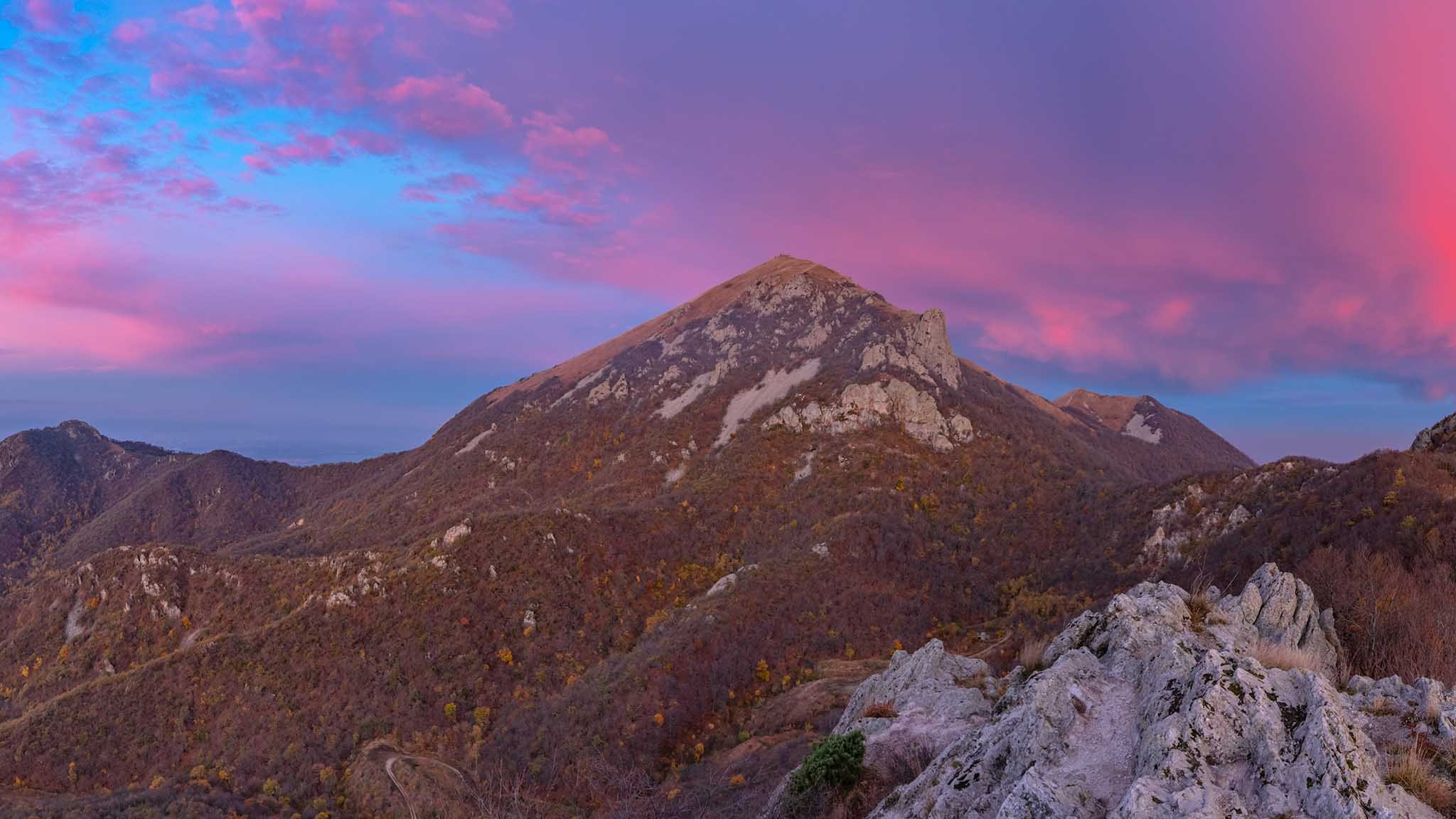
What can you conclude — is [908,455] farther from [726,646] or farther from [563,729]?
[563,729]

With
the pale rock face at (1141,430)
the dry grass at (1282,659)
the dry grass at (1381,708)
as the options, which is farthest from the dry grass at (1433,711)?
the pale rock face at (1141,430)

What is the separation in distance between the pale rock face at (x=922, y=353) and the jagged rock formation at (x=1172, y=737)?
99.9 m

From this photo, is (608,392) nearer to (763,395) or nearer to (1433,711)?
(763,395)

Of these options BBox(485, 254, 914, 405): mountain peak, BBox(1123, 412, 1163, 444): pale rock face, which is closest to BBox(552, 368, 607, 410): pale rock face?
BBox(485, 254, 914, 405): mountain peak

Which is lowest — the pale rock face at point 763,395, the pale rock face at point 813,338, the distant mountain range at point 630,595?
the distant mountain range at point 630,595

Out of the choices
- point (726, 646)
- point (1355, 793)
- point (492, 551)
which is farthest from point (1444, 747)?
point (492, 551)

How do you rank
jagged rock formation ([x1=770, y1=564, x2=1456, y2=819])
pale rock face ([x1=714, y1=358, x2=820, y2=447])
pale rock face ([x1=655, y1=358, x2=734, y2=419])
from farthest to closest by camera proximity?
pale rock face ([x1=655, y1=358, x2=734, y2=419]) < pale rock face ([x1=714, y1=358, x2=820, y2=447]) < jagged rock formation ([x1=770, y1=564, x2=1456, y2=819])

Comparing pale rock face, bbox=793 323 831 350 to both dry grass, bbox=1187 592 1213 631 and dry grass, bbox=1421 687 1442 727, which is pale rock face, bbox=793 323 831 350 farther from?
dry grass, bbox=1421 687 1442 727

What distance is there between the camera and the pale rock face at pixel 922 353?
4532 inches

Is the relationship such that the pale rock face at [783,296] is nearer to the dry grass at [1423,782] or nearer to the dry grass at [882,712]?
the dry grass at [882,712]

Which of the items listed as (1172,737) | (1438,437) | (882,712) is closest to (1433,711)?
(1172,737)

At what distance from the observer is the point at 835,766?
18125 mm

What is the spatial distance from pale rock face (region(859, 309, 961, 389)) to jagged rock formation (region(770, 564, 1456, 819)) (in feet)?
328

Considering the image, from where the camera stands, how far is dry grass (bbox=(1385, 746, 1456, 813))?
8906mm
